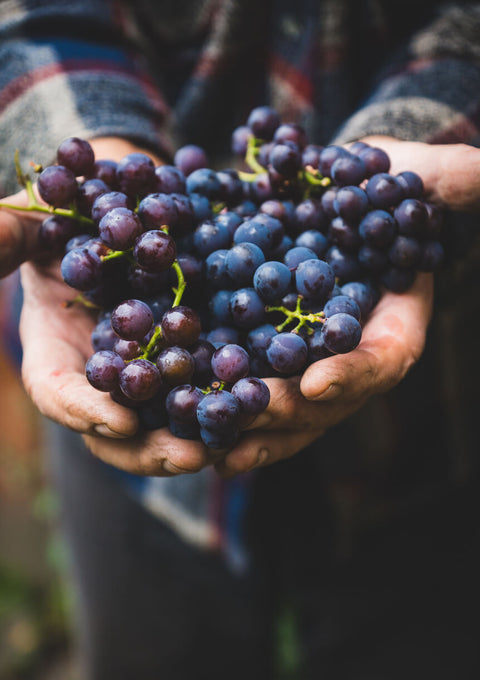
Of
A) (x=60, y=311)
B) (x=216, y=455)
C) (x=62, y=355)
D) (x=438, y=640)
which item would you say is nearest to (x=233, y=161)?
(x=60, y=311)

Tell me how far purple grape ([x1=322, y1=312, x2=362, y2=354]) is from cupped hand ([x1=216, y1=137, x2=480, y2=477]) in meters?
0.02

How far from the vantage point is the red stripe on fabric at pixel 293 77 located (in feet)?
4.39

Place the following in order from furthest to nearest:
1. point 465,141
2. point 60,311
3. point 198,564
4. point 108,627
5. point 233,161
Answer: point 108,627 < point 198,564 < point 233,161 < point 465,141 < point 60,311

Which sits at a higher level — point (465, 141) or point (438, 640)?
point (465, 141)

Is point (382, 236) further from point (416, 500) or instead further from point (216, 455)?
point (416, 500)

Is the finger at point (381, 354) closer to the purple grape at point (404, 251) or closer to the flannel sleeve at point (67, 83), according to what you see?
A: the purple grape at point (404, 251)

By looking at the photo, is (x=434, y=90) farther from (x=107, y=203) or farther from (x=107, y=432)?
(x=107, y=432)

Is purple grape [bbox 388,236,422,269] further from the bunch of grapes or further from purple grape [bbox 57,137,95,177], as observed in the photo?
purple grape [bbox 57,137,95,177]

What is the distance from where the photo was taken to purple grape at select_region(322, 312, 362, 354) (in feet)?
2.57

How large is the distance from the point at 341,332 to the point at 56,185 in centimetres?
54

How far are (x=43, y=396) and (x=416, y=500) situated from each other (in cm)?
132

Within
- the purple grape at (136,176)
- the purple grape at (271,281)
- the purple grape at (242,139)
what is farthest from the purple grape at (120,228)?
the purple grape at (242,139)

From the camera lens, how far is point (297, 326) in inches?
32.8

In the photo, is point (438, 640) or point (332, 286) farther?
point (438, 640)
